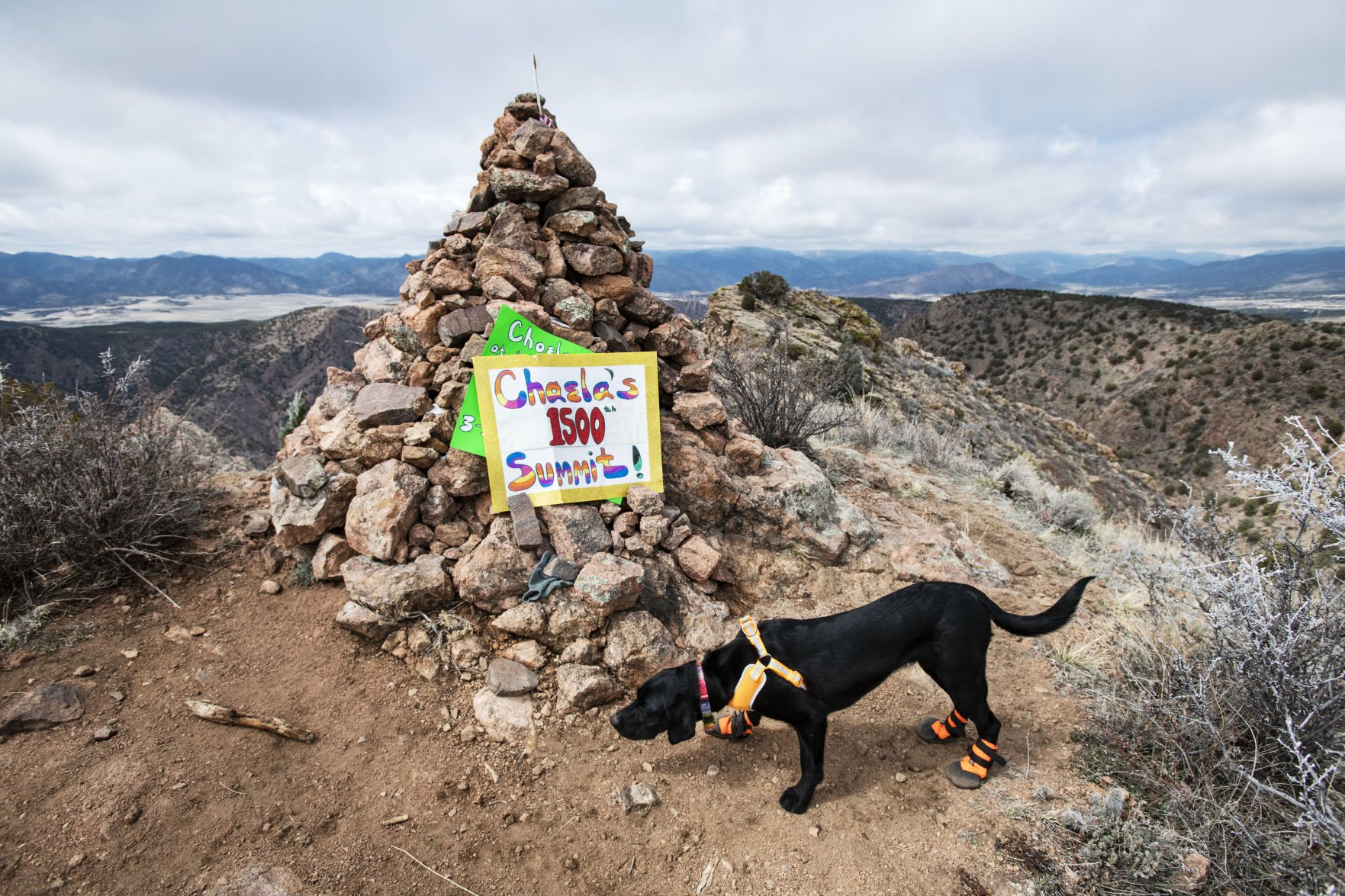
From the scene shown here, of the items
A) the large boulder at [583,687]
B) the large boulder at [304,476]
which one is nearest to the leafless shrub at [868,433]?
the large boulder at [583,687]

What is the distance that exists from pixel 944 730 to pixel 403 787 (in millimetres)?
2855

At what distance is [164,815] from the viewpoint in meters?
2.48

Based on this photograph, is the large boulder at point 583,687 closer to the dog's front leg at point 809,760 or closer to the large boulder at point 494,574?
the large boulder at point 494,574

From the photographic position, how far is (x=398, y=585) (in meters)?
3.48

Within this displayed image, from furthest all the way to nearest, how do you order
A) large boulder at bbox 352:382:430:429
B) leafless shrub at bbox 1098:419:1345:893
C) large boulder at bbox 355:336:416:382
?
large boulder at bbox 355:336:416:382
large boulder at bbox 352:382:430:429
leafless shrub at bbox 1098:419:1345:893

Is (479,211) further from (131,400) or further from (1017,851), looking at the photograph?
(1017,851)

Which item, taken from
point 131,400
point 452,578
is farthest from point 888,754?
point 131,400

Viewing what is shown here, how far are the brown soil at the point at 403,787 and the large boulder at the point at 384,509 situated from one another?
0.46 meters

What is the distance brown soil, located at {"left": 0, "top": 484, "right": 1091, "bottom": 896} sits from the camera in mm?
2438

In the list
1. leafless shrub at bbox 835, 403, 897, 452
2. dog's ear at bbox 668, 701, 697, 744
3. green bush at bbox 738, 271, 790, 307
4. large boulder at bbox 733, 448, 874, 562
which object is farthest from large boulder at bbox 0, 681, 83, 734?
green bush at bbox 738, 271, 790, 307

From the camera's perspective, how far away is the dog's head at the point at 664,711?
2805 millimetres

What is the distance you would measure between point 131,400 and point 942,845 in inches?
226

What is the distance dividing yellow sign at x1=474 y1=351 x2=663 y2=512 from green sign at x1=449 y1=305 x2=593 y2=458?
0.21ft

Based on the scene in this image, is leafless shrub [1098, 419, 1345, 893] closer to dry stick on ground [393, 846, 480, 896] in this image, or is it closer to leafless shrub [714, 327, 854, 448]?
dry stick on ground [393, 846, 480, 896]
